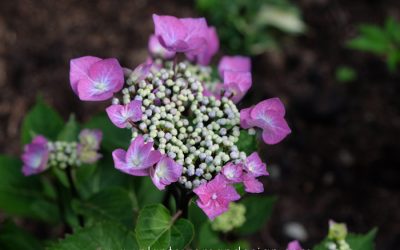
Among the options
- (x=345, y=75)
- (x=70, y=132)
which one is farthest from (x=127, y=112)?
(x=345, y=75)

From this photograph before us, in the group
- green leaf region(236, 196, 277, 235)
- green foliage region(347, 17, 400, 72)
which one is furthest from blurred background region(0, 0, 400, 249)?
green leaf region(236, 196, 277, 235)

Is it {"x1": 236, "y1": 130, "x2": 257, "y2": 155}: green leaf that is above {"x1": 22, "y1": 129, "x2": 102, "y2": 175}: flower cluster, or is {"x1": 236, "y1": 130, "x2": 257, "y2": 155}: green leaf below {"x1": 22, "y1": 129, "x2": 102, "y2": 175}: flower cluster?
above

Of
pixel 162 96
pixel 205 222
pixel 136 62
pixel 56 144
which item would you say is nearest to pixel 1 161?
pixel 56 144

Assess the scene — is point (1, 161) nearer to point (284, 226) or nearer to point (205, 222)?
point (205, 222)

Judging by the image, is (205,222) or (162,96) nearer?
(162,96)

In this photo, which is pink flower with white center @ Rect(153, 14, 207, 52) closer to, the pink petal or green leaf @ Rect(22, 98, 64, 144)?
the pink petal

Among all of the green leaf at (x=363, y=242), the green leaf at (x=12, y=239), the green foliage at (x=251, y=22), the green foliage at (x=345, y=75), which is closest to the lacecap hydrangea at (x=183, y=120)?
the green leaf at (x=363, y=242)
